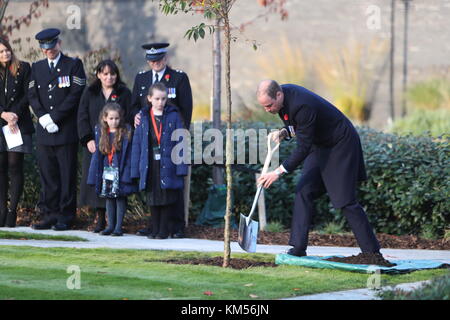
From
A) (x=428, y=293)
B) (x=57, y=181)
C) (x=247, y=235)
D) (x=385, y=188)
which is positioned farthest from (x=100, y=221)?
(x=428, y=293)

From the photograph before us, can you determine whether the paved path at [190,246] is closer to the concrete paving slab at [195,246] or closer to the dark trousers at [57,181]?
the concrete paving slab at [195,246]

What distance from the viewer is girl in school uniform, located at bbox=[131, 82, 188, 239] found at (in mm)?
10359

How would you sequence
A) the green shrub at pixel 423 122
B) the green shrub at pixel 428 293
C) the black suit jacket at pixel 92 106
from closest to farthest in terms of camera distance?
1. the green shrub at pixel 428 293
2. the black suit jacket at pixel 92 106
3. the green shrub at pixel 423 122

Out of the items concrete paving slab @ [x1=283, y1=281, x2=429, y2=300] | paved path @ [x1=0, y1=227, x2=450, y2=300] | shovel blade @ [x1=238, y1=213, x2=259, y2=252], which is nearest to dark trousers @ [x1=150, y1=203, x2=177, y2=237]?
paved path @ [x1=0, y1=227, x2=450, y2=300]

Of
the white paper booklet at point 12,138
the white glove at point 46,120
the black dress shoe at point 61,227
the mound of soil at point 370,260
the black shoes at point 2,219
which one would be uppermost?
the white glove at point 46,120

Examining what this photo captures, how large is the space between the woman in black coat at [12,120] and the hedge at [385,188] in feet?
3.59

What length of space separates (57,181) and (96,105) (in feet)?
3.49

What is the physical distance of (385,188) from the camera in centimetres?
1095

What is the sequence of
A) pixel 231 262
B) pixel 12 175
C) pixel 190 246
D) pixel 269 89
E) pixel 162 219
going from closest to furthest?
pixel 269 89 < pixel 231 262 < pixel 190 246 < pixel 162 219 < pixel 12 175

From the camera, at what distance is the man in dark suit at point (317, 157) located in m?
8.26

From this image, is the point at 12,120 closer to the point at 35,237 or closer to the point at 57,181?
the point at 57,181

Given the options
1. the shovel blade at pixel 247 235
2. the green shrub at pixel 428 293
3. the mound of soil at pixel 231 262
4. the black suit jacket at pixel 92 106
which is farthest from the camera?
the black suit jacket at pixel 92 106

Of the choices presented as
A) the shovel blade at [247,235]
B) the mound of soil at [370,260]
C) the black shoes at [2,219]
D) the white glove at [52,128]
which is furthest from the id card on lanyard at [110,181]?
the mound of soil at [370,260]
